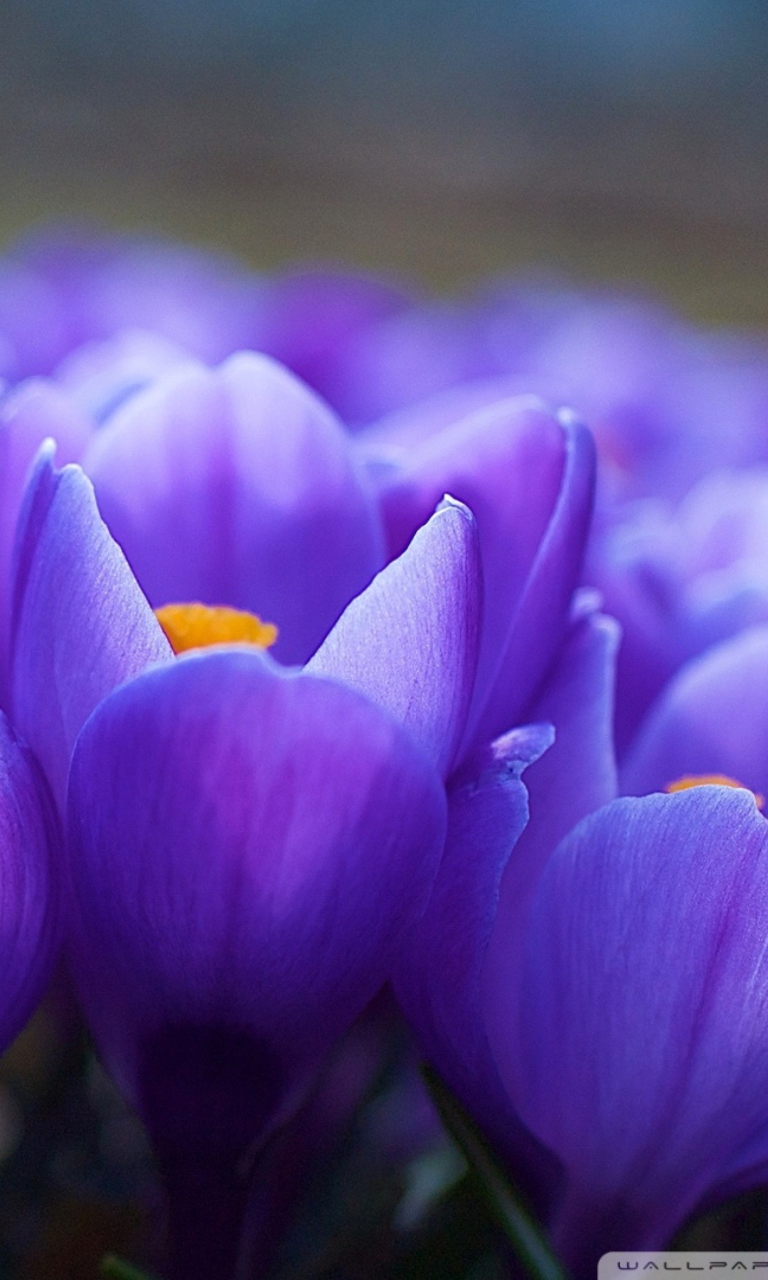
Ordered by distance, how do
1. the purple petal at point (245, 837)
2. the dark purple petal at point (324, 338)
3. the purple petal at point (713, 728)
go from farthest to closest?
the dark purple petal at point (324, 338), the purple petal at point (713, 728), the purple petal at point (245, 837)

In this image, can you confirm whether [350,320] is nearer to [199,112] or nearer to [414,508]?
[414,508]

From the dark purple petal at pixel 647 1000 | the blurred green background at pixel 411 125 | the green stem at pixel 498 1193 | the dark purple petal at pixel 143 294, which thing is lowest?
the blurred green background at pixel 411 125

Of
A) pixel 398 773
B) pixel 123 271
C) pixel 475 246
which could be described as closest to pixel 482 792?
pixel 398 773

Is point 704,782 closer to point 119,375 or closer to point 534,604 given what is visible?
point 534,604

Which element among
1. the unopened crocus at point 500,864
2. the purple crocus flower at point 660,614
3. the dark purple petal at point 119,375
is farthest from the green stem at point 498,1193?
the dark purple petal at point 119,375

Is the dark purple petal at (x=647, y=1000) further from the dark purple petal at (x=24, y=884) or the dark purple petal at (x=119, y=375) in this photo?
the dark purple petal at (x=119, y=375)

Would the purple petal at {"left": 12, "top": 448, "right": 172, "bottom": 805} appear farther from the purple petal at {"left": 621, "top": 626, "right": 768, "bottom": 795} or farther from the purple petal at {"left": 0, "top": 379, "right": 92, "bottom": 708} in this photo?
the purple petal at {"left": 621, "top": 626, "right": 768, "bottom": 795}
